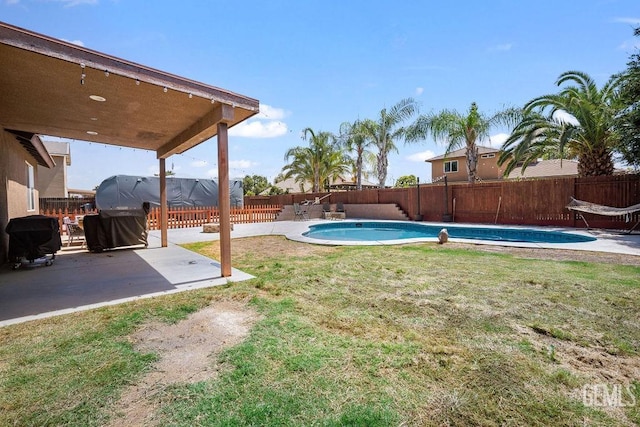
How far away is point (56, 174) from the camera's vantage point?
2073cm

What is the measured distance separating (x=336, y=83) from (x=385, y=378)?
1567 cm

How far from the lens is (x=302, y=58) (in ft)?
43.1

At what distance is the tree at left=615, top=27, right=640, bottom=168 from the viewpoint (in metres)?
9.55

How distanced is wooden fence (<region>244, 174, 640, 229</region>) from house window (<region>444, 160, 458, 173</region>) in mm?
9636

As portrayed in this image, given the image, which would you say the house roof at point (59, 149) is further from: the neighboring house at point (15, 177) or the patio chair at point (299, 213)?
the patio chair at point (299, 213)

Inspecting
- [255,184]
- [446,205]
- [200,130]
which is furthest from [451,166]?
[255,184]

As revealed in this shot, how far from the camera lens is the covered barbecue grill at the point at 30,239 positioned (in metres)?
6.00

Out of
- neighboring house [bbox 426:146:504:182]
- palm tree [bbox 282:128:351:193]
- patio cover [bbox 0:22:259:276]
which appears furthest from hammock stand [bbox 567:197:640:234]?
palm tree [bbox 282:128:351:193]

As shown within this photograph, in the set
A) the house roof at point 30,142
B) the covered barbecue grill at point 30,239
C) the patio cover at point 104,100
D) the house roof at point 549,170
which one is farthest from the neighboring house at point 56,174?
the house roof at point 549,170

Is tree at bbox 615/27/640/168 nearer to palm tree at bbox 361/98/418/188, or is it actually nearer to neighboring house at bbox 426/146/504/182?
palm tree at bbox 361/98/418/188

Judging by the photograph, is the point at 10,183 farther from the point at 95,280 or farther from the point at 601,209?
the point at 601,209

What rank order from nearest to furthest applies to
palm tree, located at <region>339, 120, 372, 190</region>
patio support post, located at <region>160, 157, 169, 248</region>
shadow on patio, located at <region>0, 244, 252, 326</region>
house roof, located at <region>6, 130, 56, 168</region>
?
shadow on patio, located at <region>0, 244, 252, 326</region>
house roof, located at <region>6, 130, 56, 168</region>
patio support post, located at <region>160, 157, 169, 248</region>
palm tree, located at <region>339, 120, 372, 190</region>

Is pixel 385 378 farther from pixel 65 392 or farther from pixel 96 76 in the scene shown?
pixel 96 76

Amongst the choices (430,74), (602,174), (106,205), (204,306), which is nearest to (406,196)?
(430,74)
